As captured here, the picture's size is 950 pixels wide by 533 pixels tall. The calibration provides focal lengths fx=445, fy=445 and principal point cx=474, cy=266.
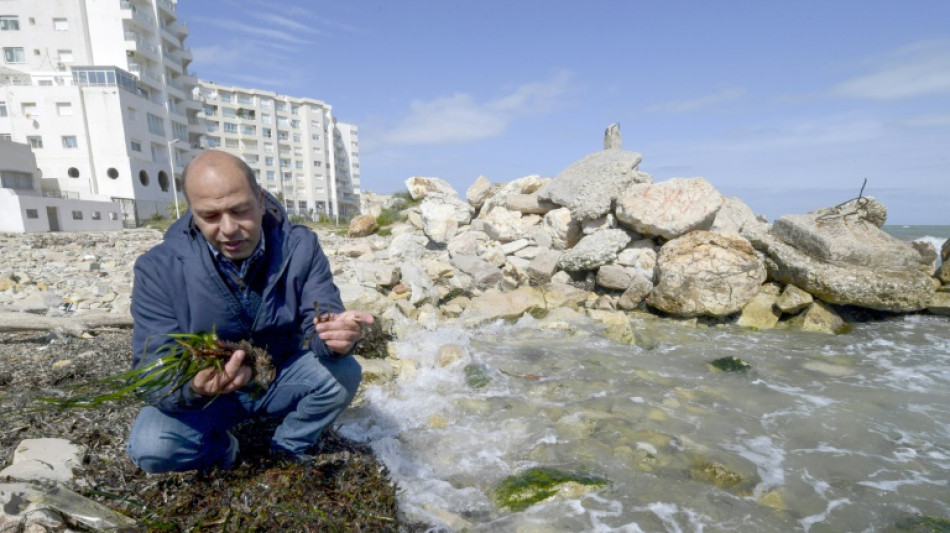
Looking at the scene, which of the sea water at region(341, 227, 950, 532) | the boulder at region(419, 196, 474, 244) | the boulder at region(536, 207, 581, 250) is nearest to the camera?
the sea water at region(341, 227, 950, 532)

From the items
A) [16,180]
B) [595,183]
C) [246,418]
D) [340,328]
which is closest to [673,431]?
[340,328]

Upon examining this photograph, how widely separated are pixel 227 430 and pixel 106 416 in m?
1.27

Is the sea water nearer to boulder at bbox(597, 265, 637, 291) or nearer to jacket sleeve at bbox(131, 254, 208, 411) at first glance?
jacket sleeve at bbox(131, 254, 208, 411)

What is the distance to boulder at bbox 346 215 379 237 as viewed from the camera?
16250mm

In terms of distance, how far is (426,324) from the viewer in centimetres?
777

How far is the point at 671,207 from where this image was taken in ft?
32.2

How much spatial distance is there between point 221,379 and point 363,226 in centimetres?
1436

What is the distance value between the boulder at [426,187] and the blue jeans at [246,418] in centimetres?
1404

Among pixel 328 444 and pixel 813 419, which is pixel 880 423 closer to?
pixel 813 419

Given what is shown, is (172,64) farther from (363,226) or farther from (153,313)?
(153,313)

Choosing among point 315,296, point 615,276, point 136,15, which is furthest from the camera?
point 136,15

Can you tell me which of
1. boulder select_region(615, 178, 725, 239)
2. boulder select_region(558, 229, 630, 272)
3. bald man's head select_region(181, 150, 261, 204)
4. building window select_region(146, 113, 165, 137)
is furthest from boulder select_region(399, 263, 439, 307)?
building window select_region(146, 113, 165, 137)

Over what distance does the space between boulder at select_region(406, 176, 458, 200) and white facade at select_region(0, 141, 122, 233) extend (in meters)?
18.1

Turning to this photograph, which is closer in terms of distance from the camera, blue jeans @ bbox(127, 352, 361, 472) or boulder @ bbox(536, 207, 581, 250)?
blue jeans @ bbox(127, 352, 361, 472)
